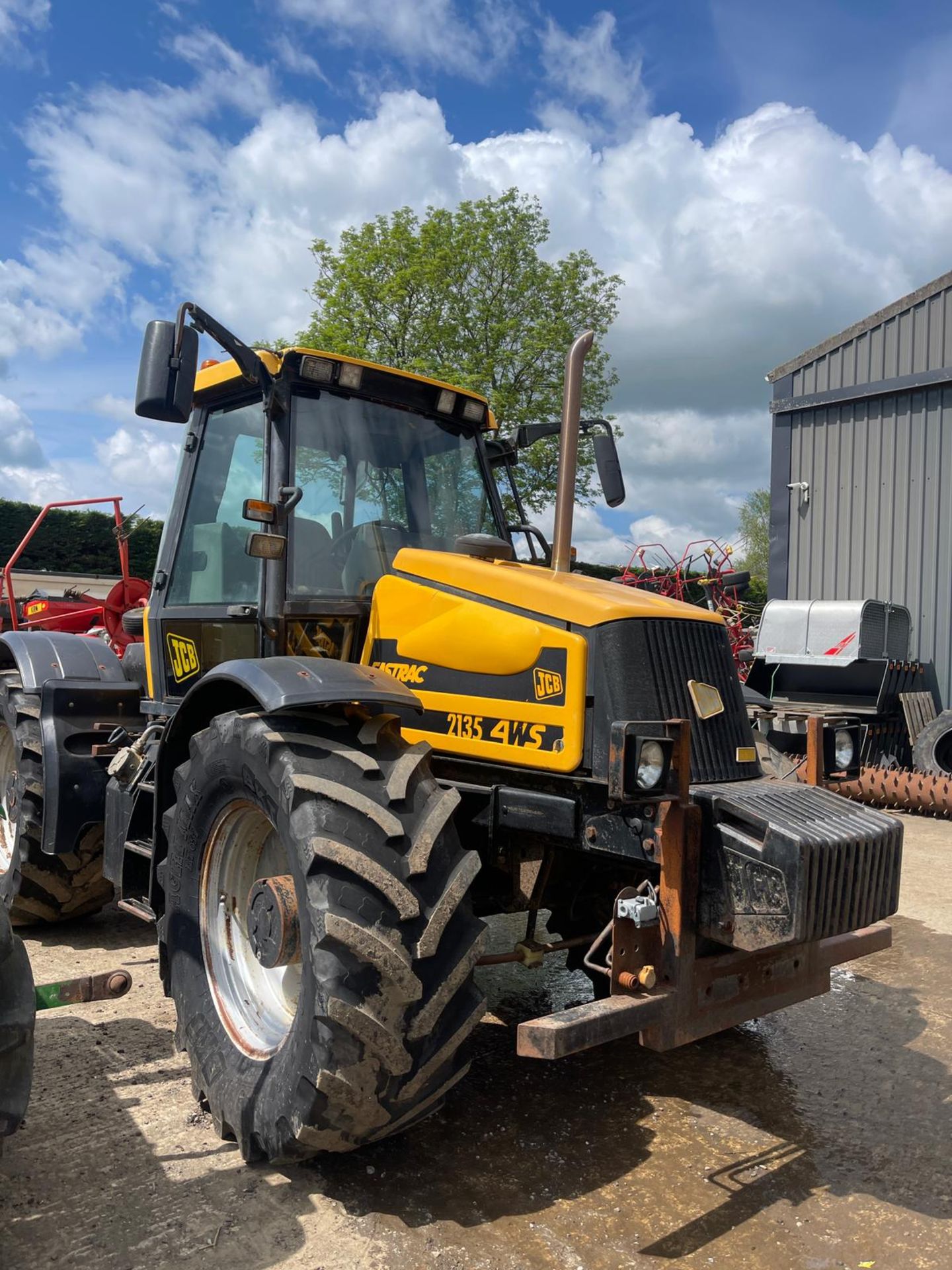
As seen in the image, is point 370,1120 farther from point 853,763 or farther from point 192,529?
point 192,529

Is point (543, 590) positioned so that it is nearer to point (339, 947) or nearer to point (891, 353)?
point (339, 947)

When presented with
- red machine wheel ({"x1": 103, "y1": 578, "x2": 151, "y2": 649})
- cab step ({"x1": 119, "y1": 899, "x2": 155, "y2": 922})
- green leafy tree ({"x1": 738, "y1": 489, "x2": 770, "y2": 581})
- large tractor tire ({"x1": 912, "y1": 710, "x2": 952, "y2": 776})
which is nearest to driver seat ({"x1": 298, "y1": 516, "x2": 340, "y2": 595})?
cab step ({"x1": 119, "y1": 899, "x2": 155, "y2": 922})

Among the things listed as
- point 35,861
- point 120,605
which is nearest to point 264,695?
point 35,861

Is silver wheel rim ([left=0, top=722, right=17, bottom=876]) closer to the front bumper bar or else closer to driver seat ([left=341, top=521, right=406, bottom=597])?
driver seat ([left=341, top=521, right=406, bottom=597])

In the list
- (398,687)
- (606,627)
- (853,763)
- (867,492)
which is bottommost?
(853,763)

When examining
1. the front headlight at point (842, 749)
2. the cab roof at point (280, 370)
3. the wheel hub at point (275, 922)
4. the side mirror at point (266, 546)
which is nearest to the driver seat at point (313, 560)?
the side mirror at point (266, 546)

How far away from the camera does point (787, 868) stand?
9.03ft

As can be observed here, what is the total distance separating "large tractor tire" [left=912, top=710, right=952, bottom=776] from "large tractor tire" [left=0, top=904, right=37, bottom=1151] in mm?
9541

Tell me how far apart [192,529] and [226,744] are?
5.33 feet

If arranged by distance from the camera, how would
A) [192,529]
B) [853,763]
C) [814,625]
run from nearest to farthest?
[853,763], [192,529], [814,625]

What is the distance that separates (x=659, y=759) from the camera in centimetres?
287

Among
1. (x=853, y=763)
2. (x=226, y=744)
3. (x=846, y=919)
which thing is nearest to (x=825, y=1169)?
(x=846, y=919)

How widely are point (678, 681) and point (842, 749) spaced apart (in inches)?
29.2

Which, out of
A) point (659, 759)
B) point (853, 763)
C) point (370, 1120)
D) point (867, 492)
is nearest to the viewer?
point (370, 1120)
